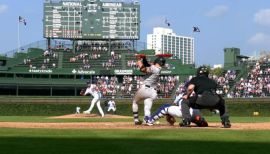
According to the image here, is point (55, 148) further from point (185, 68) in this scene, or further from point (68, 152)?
point (185, 68)

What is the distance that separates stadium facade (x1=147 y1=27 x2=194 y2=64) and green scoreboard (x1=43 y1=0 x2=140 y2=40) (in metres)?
43.5

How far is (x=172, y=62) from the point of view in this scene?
63.5 metres

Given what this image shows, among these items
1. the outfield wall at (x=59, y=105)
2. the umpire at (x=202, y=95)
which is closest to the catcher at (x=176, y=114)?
the umpire at (x=202, y=95)

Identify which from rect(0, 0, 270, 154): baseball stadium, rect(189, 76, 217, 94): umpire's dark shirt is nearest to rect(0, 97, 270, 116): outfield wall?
rect(0, 0, 270, 154): baseball stadium

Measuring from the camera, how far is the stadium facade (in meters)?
111

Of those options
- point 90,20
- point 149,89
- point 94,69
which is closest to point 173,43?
point 90,20

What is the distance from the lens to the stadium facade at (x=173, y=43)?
11131cm

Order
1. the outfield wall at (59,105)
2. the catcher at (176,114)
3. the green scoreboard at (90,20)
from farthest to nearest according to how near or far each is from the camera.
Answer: the green scoreboard at (90,20)
the outfield wall at (59,105)
the catcher at (176,114)

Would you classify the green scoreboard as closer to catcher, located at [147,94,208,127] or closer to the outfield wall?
the outfield wall

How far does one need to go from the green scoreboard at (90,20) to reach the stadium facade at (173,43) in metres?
43.5

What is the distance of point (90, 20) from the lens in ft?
217

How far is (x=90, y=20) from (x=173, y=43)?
48759 mm

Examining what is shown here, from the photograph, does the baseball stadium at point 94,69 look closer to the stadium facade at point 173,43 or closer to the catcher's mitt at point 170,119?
the catcher's mitt at point 170,119

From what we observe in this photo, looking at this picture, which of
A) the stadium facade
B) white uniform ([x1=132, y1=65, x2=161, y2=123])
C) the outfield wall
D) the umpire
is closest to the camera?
the umpire
